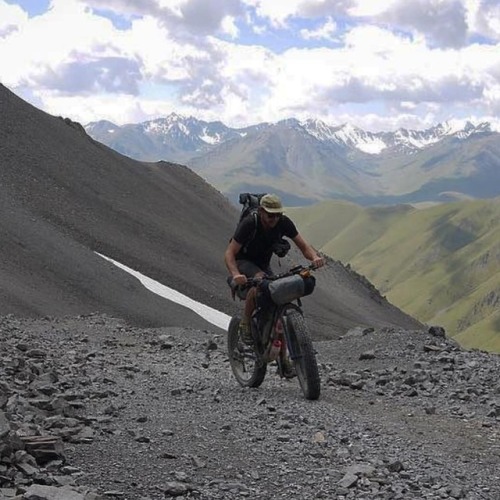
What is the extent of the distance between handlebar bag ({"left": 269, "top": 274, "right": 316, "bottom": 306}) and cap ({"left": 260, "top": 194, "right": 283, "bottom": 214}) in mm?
1137

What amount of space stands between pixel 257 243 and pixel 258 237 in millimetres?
141

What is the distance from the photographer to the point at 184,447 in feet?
29.8

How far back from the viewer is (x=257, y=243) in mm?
12805

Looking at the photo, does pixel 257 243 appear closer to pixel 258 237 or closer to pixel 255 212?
pixel 258 237

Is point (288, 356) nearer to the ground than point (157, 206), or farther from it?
nearer to the ground

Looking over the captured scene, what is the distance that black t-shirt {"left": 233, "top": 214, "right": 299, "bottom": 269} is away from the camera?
12477 millimetres

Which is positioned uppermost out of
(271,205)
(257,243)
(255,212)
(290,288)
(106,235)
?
(271,205)

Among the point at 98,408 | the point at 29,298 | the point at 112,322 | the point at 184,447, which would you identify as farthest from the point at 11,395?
the point at 29,298

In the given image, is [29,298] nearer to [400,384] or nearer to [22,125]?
[400,384]

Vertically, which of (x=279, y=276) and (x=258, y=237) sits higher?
(x=258, y=237)

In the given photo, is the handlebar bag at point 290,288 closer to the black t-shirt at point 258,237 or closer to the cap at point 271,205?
the black t-shirt at point 258,237

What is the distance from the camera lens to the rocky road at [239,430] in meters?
7.76

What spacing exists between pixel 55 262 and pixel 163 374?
38.6m

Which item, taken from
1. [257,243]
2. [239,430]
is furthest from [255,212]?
[239,430]
